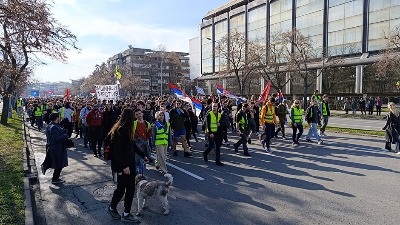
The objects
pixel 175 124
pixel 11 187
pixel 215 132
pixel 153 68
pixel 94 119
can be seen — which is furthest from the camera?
pixel 153 68

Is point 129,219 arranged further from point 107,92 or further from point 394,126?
point 107,92

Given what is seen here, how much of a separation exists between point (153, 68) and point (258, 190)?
9971 cm

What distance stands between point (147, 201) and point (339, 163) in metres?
5.76

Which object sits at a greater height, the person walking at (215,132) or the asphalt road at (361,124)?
the person walking at (215,132)

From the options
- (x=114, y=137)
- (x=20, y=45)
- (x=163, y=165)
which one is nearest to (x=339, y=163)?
(x=163, y=165)

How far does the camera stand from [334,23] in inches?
1672

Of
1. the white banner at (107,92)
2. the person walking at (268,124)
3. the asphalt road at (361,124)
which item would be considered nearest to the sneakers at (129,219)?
the person walking at (268,124)

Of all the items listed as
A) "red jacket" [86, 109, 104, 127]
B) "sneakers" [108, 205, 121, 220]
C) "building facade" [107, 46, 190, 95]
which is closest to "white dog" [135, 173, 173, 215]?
"sneakers" [108, 205, 121, 220]

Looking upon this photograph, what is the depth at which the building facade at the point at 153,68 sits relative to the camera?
84.0 m

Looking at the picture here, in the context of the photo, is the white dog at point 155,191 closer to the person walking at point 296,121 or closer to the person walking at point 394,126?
the person walking at point 296,121

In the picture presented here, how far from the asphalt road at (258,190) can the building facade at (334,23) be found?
76.8ft

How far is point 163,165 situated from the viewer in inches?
332

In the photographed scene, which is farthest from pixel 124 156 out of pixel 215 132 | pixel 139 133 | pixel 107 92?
pixel 107 92

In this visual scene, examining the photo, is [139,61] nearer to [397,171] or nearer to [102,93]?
[102,93]
